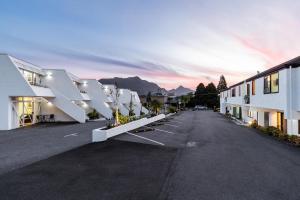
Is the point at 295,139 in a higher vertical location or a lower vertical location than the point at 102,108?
lower

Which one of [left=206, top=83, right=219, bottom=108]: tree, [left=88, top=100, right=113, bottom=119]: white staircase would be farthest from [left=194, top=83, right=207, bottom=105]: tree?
[left=88, top=100, right=113, bottom=119]: white staircase

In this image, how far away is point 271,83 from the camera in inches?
723

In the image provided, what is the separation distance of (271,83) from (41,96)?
22.0m

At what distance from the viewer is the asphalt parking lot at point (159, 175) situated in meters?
6.12

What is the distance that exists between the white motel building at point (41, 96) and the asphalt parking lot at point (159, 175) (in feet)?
35.1

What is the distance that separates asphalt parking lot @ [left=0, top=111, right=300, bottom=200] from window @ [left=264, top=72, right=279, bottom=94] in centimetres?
682

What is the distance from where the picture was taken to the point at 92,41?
91.9 ft

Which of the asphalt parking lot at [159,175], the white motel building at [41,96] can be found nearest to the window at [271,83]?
the asphalt parking lot at [159,175]

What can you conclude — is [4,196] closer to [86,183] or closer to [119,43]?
[86,183]

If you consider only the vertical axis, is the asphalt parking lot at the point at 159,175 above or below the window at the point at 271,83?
below

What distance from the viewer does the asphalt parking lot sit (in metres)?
6.12

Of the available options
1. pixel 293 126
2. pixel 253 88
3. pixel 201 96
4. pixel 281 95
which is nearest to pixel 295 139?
pixel 293 126

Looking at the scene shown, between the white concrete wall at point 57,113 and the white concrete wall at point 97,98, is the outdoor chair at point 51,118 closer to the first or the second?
the white concrete wall at point 57,113

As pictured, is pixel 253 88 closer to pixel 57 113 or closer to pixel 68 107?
pixel 68 107
